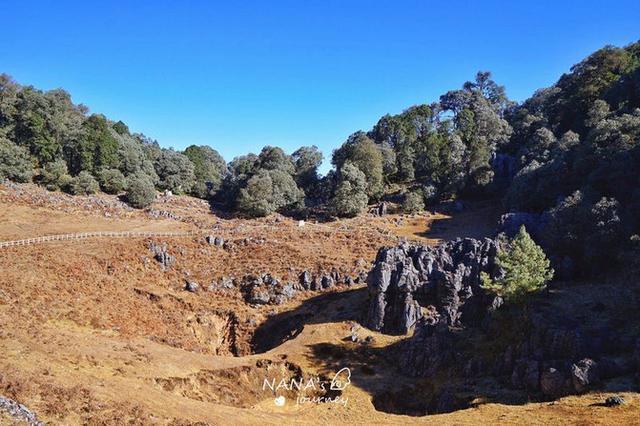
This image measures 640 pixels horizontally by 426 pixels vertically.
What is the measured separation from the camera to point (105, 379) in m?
28.7

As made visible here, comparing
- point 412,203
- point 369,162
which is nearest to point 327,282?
point 412,203

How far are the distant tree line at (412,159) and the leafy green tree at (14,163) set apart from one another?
0.18m

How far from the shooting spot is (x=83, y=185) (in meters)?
78.7

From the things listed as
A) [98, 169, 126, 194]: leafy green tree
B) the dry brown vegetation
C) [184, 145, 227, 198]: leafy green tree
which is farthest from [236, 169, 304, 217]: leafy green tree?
[98, 169, 126, 194]: leafy green tree

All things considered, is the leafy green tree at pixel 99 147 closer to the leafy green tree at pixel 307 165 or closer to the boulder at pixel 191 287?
the leafy green tree at pixel 307 165

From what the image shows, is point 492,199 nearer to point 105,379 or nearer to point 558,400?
point 558,400

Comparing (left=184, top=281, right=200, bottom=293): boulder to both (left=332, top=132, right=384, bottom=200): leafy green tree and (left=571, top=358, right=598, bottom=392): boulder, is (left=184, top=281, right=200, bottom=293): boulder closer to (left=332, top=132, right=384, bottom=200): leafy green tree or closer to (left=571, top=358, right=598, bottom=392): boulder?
(left=571, top=358, right=598, bottom=392): boulder

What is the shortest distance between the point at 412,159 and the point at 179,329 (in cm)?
6892

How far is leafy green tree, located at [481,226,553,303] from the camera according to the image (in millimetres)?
38562

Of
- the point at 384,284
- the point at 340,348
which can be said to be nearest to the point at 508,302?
the point at 384,284

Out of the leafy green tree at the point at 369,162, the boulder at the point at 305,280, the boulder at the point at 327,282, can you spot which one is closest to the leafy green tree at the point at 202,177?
the leafy green tree at the point at 369,162

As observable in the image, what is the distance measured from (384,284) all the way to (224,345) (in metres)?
17.1

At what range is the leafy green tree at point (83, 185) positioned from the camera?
78206mm

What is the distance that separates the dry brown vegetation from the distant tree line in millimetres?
9479
